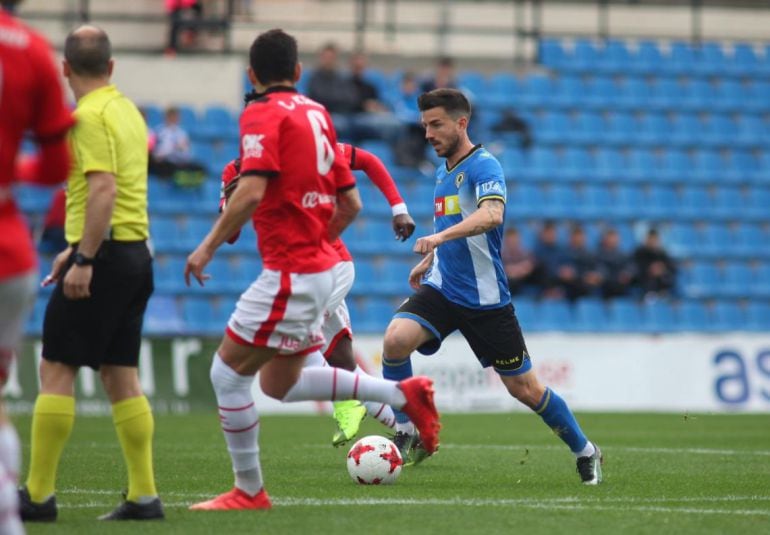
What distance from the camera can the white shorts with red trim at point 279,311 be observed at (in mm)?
6430

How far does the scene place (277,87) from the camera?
6.56 m

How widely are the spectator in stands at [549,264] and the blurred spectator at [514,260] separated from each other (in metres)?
0.29

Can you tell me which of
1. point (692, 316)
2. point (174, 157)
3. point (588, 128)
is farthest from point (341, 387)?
point (588, 128)

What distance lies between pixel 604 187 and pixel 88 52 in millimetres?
16153

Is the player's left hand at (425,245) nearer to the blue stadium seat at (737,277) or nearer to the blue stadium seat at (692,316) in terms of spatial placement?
the blue stadium seat at (692,316)

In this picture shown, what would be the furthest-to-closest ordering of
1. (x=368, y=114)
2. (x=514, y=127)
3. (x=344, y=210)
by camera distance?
(x=514, y=127), (x=368, y=114), (x=344, y=210)

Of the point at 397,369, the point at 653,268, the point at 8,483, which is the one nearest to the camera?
the point at 8,483

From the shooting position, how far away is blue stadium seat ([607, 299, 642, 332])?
19.6 metres

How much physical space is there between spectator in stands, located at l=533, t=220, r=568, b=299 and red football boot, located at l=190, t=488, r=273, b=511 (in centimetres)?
1281

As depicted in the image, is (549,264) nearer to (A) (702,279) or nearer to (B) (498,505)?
(A) (702,279)

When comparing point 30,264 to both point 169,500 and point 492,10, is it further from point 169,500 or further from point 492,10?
point 492,10

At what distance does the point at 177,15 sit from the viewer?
21359 millimetres

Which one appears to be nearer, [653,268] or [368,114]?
[653,268]

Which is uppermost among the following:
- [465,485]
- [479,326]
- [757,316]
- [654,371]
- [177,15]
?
[177,15]
